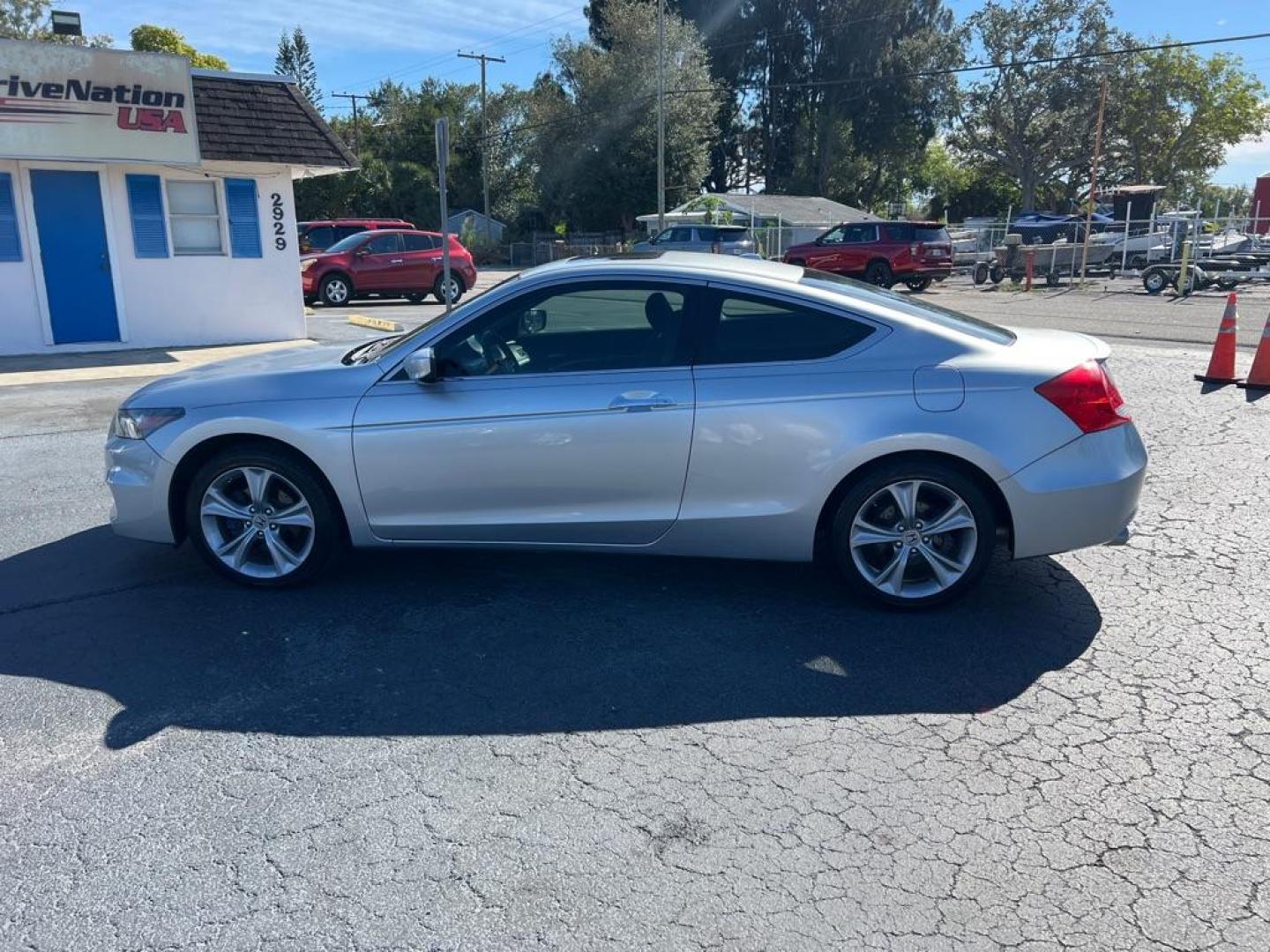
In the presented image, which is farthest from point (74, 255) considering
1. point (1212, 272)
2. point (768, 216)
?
point (768, 216)

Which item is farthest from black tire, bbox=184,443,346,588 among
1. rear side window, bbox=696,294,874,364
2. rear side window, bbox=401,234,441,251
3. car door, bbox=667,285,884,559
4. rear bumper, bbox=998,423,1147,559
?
rear side window, bbox=401,234,441,251

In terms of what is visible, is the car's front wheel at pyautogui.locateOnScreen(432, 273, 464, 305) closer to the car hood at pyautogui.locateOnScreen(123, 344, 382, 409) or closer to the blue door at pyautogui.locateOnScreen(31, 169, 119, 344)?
the blue door at pyautogui.locateOnScreen(31, 169, 119, 344)

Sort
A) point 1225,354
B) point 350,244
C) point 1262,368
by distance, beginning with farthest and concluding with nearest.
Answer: point 350,244
point 1225,354
point 1262,368

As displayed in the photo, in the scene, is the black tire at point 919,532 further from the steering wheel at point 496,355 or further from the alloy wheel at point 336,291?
the alloy wheel at point 336,291

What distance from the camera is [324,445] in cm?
456

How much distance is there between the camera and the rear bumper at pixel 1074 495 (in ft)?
14.0

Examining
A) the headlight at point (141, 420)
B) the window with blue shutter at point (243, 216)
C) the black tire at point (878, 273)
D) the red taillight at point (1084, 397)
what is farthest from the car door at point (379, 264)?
the red taillight at point (1084, 397)

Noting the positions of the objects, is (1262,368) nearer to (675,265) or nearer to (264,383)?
(675,265)

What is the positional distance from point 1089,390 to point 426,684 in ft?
9.91

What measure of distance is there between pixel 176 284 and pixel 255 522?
10923 millimetres

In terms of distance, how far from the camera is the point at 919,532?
4422 mm

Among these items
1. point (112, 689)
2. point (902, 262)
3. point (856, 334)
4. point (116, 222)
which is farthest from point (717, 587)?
point (902, 262)

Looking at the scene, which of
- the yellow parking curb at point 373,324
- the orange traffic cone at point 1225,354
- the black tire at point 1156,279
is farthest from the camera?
the black tire at point 1156,279

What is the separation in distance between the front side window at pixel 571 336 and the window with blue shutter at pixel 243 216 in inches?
447
